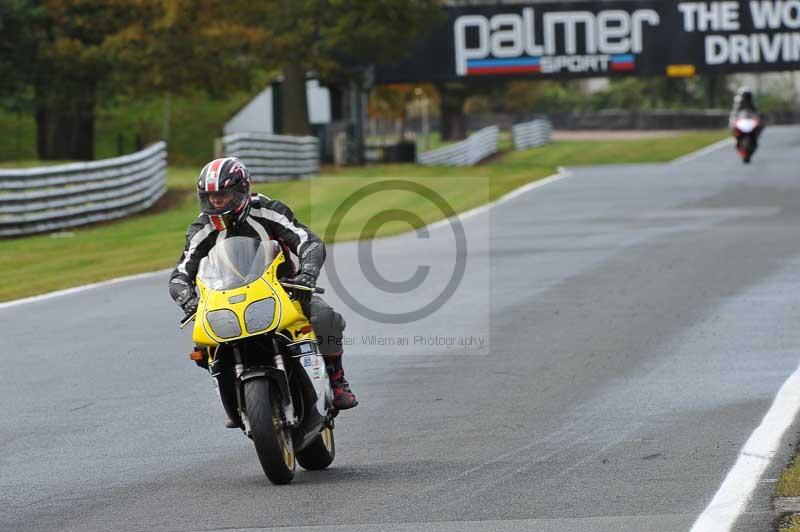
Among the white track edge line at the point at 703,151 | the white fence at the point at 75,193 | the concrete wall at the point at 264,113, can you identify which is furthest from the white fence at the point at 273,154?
the concrete wall at the point at 264,113

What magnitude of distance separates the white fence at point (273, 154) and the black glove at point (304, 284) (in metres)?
27.6

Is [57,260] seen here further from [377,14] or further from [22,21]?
[377,14]

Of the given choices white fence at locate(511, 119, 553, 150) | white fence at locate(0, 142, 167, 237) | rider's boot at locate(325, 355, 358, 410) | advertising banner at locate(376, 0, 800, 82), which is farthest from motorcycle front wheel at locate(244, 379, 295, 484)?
white fence at locate(511, 119, 553, 150)

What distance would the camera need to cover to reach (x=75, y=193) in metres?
27.1

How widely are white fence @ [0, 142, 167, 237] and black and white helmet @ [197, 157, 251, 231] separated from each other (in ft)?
58.9

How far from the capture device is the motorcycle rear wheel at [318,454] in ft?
25.6

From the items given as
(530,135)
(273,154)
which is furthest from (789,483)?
(530,135)

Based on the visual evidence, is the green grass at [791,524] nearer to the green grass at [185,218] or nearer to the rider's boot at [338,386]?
the rider's boot at [338,386]

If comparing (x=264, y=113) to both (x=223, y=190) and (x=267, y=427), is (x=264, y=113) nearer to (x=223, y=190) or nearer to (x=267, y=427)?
(x=223, y=190)

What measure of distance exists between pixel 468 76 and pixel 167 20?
1040cm

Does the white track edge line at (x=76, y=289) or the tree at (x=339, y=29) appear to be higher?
the tree at (x=339, y=29)

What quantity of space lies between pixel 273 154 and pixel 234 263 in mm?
30988

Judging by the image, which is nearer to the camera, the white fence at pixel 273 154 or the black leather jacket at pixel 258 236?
the black leather jacket at pixel 258 236

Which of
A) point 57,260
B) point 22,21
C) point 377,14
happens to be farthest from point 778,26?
point 57,260
